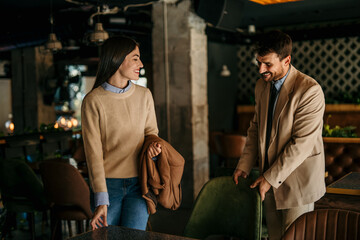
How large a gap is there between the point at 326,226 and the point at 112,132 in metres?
0.88

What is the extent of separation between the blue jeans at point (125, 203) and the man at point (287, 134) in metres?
0.45

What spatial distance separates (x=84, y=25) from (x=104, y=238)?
16.0 ft

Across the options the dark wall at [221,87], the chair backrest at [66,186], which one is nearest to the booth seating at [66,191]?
the chair backrest at [66,186]

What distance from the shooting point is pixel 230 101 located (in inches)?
334

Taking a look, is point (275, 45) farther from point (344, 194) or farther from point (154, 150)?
point (344, 194)

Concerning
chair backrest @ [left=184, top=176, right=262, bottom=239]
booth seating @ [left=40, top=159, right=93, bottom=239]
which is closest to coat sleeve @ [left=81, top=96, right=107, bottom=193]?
chair backrest @ [left=184, top=176, right=262, bottom=239]

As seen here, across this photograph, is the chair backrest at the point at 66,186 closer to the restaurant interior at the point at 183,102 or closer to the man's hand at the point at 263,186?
the restaurant interior at the point at 183,102

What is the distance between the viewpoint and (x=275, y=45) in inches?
67.5

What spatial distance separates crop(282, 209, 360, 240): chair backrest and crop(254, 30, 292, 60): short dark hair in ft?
2.41

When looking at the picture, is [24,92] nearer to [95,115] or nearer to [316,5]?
[316,5]

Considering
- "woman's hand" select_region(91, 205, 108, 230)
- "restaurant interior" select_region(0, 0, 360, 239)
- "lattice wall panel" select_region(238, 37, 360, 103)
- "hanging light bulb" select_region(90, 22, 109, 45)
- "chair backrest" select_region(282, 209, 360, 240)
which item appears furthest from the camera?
Answer: "lattice wall panel" select_region(238, 37, 360, 103)

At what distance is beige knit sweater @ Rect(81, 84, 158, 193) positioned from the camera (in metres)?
1.60

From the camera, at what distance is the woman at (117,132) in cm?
161

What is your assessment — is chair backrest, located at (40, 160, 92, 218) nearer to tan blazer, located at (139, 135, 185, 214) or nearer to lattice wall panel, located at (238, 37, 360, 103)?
tan blazer, located at (139, 135, 185, 214)
